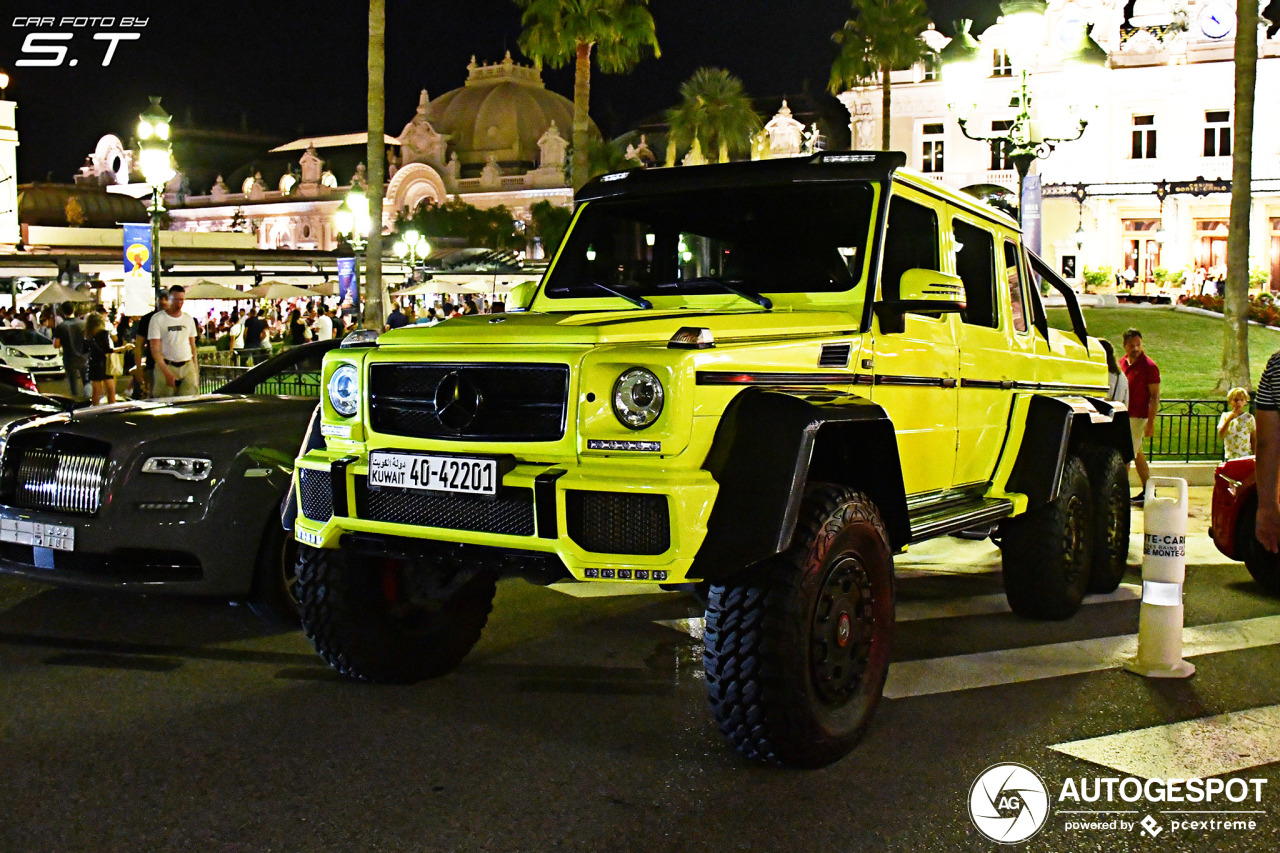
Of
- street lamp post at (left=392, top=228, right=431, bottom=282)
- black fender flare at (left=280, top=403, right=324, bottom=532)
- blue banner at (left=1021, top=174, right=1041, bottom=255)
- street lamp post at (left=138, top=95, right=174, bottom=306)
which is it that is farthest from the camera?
street lamp post at (left=392, top=228, right=431, bottom=282)

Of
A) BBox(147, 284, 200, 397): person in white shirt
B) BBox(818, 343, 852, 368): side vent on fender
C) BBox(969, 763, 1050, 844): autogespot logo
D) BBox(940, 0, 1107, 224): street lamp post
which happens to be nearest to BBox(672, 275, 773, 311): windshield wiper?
BBox(818, 343, 852, 368): side vent on fender

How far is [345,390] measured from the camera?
5086 mm

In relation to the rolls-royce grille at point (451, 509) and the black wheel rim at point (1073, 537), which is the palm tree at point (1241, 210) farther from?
the rolls-royce grille at point (451, 509)

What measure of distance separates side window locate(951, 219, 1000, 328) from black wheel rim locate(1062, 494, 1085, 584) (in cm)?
123

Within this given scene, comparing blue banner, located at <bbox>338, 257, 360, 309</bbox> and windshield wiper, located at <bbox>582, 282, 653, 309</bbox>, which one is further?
blue banner, located at <bbox>338, 257, 360, 309</bbox>

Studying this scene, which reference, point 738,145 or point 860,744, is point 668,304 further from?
point 738,145

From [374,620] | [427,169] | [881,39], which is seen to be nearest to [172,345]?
[374,620]

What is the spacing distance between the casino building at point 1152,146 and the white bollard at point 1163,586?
164 feet

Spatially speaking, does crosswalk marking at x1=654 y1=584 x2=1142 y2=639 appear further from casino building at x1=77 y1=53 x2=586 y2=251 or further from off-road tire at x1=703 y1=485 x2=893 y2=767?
casino building at x1=77 y1=53 x2=586 y2=251

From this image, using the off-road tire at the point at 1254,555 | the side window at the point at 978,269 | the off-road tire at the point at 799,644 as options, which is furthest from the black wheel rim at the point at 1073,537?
the off-road tire at the point at 799,644

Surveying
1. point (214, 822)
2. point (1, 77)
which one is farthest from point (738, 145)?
point (214, 822)

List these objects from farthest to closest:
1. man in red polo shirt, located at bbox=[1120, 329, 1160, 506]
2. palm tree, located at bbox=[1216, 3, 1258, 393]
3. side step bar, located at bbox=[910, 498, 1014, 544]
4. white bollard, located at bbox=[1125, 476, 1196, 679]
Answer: palm tree, located at bbox=[1216, 3, 1258, 393] → man in red polo shirt, located at bbox=[1120, 329, 1160, 506] → white bollard, located at bbox=[1125, 476, 1196, 679] → side step bar, located at bbox=[910, 498, 1014, 544]

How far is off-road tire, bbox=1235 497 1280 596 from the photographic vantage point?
26.0 feet

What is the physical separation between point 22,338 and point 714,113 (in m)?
27.3
